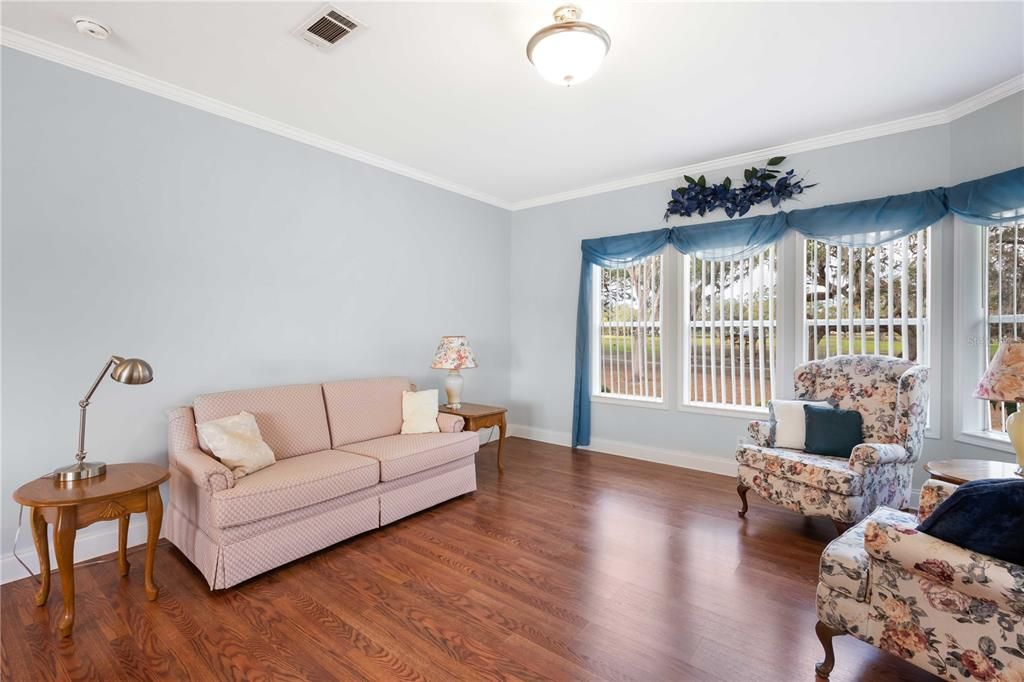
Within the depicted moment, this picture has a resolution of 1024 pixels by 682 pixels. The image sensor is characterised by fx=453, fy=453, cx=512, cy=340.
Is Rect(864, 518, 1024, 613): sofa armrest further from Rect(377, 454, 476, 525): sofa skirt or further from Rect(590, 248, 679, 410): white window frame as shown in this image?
Rect(590, 248, 679, 410): white window frame

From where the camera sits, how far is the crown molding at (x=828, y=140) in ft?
9.71

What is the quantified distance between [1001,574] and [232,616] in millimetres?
2869

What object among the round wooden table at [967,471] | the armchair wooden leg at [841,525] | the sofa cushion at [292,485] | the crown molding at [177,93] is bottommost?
the armchair wooden leg at [841,525]

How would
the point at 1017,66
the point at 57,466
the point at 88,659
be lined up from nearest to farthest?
the point at 88,659
the point at 57,466
the point at 1017,66

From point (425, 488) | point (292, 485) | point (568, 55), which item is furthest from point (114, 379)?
point (568, 55)

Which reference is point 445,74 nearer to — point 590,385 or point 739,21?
point 739,21

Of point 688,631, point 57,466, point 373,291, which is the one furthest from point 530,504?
point 57,466

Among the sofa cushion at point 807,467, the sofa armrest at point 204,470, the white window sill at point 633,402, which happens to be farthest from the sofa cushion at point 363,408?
the sofa cushion at point 807,467

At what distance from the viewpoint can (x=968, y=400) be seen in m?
3.14

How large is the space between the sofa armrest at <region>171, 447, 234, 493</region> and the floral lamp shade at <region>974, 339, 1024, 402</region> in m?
3.64

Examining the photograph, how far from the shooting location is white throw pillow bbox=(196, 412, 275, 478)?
2.56 m

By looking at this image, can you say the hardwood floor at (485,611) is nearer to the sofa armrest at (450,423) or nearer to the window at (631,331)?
the sofa armrest at (450,423)

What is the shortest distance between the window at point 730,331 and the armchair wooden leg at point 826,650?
8.40 feet

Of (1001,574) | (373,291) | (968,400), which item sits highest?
(373,291)
